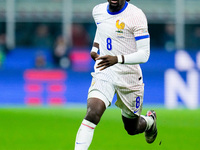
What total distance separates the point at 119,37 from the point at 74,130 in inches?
196

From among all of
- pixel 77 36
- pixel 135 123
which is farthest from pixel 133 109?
pixel 77 36

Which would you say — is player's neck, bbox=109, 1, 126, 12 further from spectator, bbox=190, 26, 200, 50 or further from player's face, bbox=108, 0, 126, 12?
spectator, bbox=190, 26, 200, 50

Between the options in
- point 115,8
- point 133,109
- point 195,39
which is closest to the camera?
point 115,8

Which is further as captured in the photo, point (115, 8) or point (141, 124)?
point (141, 124)

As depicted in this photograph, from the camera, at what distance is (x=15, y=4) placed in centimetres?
2381

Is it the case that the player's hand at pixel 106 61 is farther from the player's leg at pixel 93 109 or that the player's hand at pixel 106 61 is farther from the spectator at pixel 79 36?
the spectator at pixel 79 36

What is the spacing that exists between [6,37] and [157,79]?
668 cm

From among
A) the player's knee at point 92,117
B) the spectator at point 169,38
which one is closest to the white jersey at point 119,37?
the player's knee at point 92,117

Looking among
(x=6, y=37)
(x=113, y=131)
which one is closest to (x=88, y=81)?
(x=6, y=37)

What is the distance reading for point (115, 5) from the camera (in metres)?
8.50

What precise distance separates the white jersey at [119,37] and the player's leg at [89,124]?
0.63 metres

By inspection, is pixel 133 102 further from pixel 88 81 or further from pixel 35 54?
pixel 35 54

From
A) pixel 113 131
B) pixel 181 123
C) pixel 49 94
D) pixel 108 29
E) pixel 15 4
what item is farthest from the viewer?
pixel 15 4

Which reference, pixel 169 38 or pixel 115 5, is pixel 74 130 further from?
pixel 169 38
